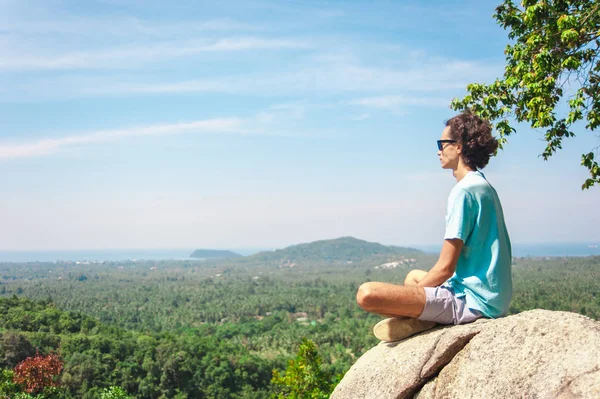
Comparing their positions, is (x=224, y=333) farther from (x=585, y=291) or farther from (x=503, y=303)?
(x=503, y=303)

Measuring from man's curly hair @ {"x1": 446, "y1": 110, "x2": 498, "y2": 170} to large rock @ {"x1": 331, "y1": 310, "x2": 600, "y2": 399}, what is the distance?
4.93ft

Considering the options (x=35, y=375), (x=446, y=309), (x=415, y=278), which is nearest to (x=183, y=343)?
(x=35, y=375)

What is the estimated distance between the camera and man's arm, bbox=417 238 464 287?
456cm

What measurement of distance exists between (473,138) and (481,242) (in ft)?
3.27

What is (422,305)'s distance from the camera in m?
4.67

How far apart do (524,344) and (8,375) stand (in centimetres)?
1556

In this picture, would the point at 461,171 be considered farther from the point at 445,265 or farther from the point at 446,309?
the point at 446,309

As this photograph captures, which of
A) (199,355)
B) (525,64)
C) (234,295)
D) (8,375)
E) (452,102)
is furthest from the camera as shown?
(234,295)

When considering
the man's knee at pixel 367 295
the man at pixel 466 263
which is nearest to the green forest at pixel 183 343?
the man's knee at pixel 367 295

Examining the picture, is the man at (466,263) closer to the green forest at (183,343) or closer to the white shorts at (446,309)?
the white shorts at (446,309)

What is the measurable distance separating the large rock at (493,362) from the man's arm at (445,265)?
493 mm

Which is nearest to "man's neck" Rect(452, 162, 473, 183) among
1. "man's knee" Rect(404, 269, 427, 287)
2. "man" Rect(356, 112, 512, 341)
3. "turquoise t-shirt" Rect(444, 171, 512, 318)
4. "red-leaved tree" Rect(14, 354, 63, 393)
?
"man" Rect(356, 112, 512, 341)

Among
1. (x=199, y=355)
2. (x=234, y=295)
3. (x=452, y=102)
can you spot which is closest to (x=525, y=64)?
(x=452, y=102)

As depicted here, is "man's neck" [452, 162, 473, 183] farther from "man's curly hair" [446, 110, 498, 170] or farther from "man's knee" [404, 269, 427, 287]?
"man's knee" [404, 269, 427, 287]
